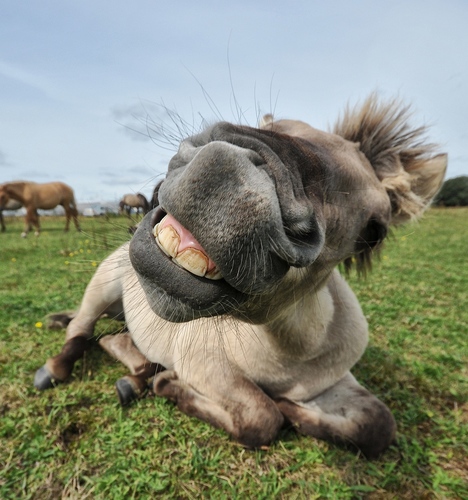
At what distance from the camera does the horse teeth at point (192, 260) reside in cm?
114

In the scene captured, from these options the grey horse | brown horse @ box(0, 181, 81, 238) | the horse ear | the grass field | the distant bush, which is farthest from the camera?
the distant bush

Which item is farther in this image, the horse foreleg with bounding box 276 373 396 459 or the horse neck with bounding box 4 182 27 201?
the horse neck with bounding box 4 182 27 201

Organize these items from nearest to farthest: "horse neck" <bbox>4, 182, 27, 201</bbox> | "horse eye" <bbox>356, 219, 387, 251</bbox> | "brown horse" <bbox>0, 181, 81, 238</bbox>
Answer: "horse eye" <bbox>356, 219, 387, 251</bbox> → "brown horse" <bbox>0, 181, 81, 238</bbox> → "horse neck" <bbox>4, 182, 27, 201</bbox>

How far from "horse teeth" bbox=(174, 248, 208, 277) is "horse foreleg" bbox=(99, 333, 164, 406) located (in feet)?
4.52

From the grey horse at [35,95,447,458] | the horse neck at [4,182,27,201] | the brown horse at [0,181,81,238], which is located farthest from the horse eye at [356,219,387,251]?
the horse neck at [4,182,27,201]

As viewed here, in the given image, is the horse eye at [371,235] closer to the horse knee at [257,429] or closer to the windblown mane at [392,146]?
the windblown mane at [392,146]

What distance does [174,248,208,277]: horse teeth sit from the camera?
3.73 feet

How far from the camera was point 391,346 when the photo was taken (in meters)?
3.51

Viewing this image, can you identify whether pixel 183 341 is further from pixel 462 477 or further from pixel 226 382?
pixel 462 477

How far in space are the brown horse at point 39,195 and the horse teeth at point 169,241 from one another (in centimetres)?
1506

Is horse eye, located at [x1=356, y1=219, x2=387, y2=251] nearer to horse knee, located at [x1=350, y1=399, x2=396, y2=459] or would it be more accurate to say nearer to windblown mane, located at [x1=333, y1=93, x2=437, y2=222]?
windblown mane, located at [x1=333, y1=93, x2=437, y2=222]

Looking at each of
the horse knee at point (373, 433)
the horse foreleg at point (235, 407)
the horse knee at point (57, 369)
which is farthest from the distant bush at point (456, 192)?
the horse knee at point (57, 369)

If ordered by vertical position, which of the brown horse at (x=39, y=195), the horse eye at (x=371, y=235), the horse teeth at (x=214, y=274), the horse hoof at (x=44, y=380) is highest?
the horse teeth at (x=214, y=274)

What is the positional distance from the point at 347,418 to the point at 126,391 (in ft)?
4.54
